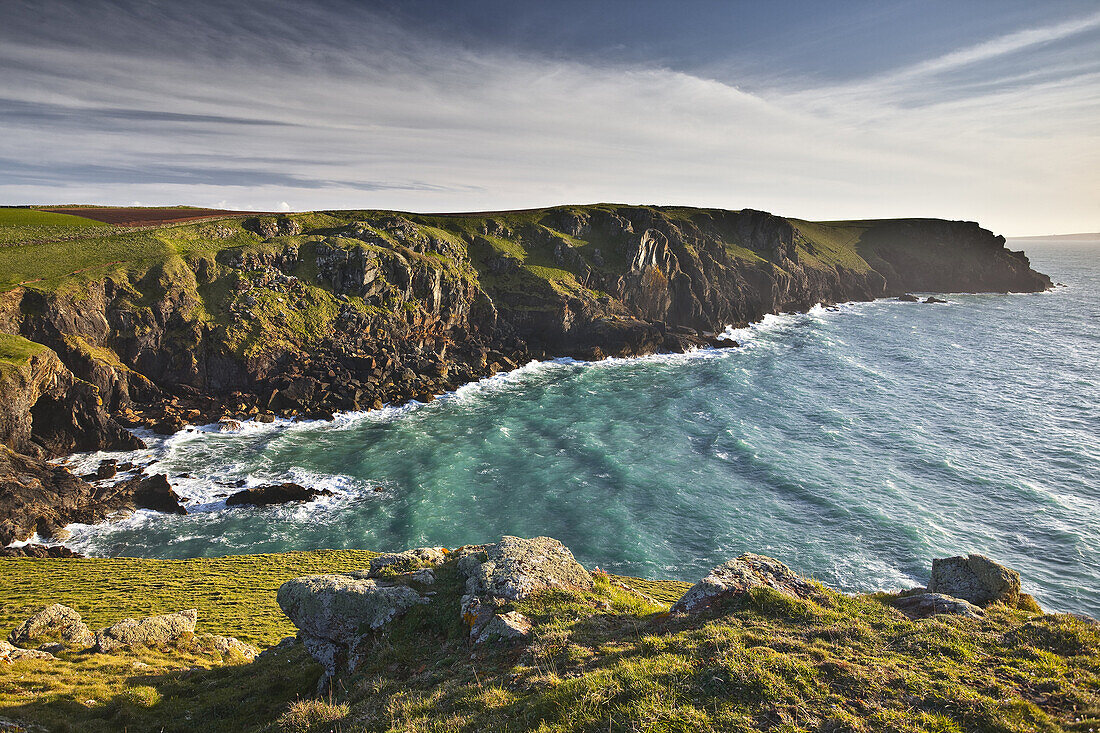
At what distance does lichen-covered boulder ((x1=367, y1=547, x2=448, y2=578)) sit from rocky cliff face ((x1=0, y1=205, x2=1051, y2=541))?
154ft

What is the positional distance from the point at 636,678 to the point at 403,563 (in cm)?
1081

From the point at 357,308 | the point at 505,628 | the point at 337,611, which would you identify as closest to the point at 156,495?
the point at 337,611

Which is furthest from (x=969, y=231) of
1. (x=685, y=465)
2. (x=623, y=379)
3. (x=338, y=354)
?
(x=338, y=354)

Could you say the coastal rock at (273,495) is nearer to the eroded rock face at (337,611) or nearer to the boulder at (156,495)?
the boulder at (156,495)

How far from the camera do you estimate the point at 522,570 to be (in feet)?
53.6

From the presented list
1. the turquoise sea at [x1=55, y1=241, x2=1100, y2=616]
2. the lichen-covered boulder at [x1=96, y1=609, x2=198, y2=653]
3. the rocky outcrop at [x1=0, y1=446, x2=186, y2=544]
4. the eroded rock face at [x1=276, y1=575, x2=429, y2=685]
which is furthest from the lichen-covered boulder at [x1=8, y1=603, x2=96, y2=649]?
the rocky outcrop at [x1=0, y1=446, x2=186, y2=544]

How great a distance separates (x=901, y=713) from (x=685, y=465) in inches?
1616

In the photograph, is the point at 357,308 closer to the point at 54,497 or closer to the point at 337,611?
the point at 54,497

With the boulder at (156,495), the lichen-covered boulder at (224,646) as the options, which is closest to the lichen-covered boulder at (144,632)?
the lichen-covered boulder at (224,646)

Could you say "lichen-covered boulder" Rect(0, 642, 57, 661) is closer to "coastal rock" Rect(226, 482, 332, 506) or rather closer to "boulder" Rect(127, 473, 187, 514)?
"coastal rock" Rect(226, 482, 332, 506)

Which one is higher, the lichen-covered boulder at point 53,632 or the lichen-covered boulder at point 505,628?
the lichen-covered boulder at point 505,628

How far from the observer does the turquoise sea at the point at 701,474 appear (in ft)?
118

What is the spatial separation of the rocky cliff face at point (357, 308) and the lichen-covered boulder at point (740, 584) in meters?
55.7

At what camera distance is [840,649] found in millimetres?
11430
